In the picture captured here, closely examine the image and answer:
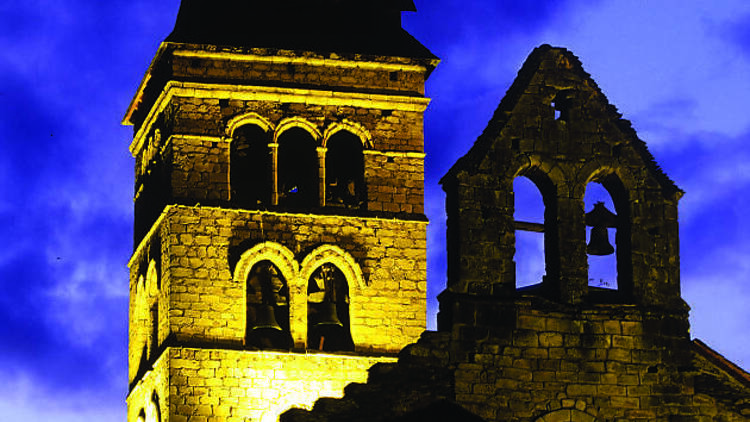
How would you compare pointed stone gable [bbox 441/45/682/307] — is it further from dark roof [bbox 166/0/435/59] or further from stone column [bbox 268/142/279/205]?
dark roof [bbox 166/0/435/59]

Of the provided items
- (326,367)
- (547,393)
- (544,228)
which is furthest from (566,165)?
(326,367)

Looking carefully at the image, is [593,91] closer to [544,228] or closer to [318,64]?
[544,228]

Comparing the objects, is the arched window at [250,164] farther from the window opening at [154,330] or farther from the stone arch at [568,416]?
the stone arch at [568,416]

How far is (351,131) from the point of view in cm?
5316

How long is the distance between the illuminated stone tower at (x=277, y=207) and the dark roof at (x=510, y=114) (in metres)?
15.7

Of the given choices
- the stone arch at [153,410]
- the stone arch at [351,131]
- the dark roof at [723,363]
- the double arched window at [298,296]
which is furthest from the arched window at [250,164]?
the dark roof at [723,363]

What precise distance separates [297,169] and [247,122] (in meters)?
1.96

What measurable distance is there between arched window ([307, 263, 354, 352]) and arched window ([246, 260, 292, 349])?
0.53 metres

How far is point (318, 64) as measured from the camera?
174 ft

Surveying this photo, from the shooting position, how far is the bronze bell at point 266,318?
2029 inches

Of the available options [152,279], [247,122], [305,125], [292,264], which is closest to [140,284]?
[152,279]

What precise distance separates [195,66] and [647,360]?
1951 centimetres

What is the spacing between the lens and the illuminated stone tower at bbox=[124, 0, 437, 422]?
2010 inches

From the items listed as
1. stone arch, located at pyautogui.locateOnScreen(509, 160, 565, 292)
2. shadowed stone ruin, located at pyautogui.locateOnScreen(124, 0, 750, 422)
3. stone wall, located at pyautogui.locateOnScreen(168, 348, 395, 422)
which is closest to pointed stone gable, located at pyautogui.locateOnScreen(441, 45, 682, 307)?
stone arch, located at pyautogui.locateOnScreen(509, 160, 565, 292)
